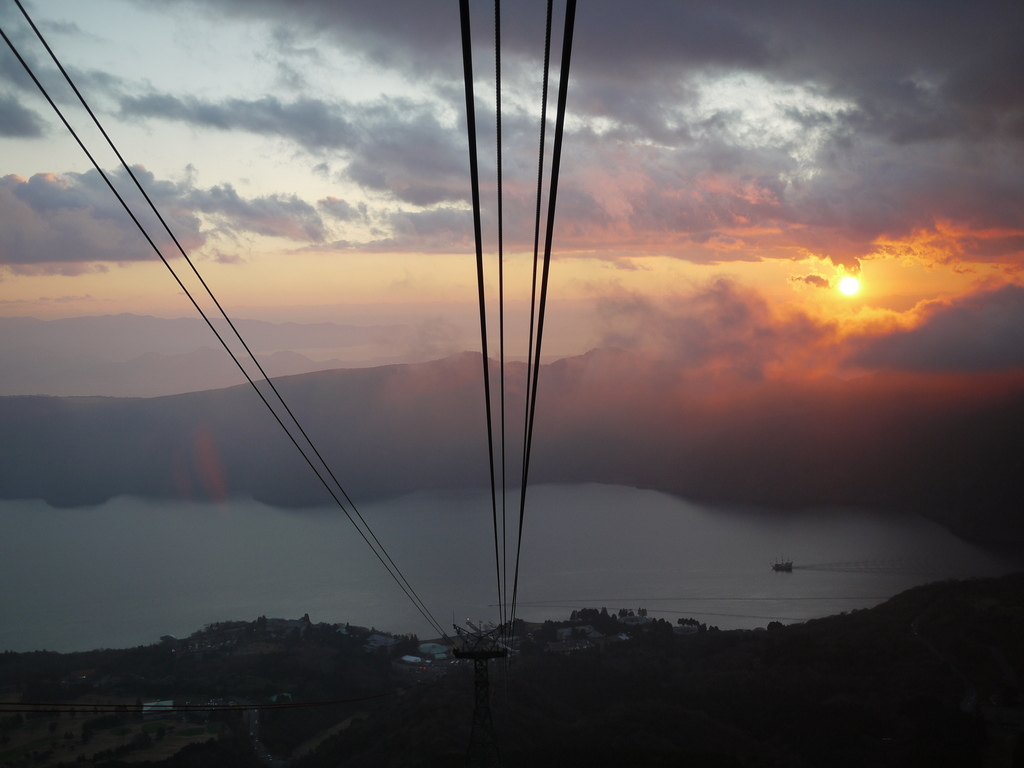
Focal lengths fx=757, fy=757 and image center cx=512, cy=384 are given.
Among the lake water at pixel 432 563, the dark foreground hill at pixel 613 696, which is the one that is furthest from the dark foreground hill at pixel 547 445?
the dark foreground hill at pixel 613 696

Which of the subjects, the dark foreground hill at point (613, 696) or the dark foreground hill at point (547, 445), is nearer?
the dark foreground hill at point (613, 696)

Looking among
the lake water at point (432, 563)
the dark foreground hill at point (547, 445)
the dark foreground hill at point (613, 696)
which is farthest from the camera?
the dark foreground hill at point (547, 445)

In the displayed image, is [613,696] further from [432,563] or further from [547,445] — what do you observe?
[547,445]

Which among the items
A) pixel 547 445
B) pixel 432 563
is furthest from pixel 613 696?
pixel 547 445

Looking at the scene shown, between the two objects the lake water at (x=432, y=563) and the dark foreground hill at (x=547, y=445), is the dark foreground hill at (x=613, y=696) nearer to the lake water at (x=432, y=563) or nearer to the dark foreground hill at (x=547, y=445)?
the lake water at (x=432, y=563)

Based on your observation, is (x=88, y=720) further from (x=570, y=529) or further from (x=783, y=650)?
(x=570, y=529)

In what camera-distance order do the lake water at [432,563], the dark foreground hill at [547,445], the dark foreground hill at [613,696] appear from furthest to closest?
the dark foreground hill at [547,445], the lake water at [432,563], the dark foreground hill at [613,696]

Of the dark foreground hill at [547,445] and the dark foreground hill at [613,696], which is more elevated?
the dark foreground hill at [547,445]
